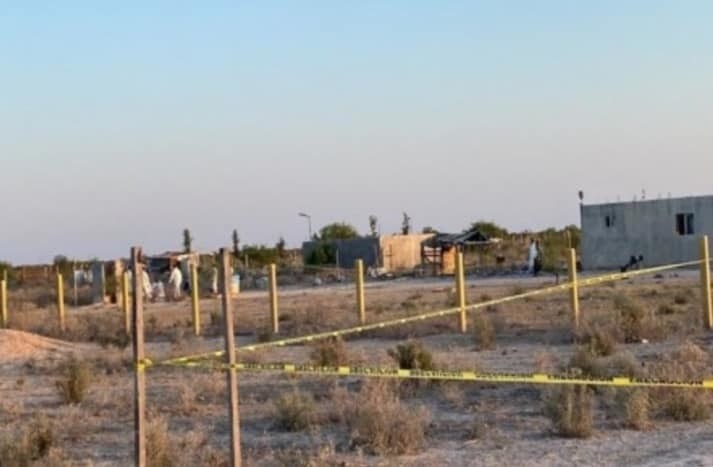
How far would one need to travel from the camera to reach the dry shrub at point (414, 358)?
61.8 ft

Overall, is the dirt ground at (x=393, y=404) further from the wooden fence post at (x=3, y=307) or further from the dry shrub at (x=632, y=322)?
the wooden fence post at (x=3, y=307)

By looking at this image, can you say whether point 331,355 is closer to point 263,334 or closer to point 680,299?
point 263,334

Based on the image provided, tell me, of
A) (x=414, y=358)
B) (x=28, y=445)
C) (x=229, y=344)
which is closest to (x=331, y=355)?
(x=414, y=358)

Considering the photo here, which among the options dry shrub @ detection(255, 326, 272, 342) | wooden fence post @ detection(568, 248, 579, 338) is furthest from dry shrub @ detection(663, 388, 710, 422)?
dry shrub @ detection(255, 326, 272, 342)

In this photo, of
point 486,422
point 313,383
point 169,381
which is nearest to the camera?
point 486,422

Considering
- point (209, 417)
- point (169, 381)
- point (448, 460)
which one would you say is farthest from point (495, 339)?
point (448, 460)

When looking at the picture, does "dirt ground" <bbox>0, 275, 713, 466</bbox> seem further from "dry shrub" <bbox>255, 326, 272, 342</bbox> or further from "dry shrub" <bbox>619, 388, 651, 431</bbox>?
"dry shrub" <bbox>255, 326, 272, 342</bbox>

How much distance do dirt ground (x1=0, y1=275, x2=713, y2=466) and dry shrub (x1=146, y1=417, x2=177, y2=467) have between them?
0.06ft

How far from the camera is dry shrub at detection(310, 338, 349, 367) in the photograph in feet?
67.9

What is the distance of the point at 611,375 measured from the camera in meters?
16.9

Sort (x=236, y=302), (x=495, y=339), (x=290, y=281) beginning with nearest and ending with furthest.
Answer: (x=495, y=339) < (x=236, y=302) < (x=290, y=281)

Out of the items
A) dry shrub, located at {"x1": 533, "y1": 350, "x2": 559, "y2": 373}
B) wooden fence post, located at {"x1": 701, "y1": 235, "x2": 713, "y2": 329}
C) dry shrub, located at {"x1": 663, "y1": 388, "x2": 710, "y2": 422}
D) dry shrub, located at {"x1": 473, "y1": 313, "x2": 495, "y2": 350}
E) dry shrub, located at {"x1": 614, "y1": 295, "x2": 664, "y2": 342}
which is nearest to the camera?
dry shrub, located at {"x1": 663, "y1": 388, "x2": 710, "y2": 422}

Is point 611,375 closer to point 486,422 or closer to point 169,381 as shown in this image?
point 486,422

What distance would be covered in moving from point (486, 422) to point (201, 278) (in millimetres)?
52850
